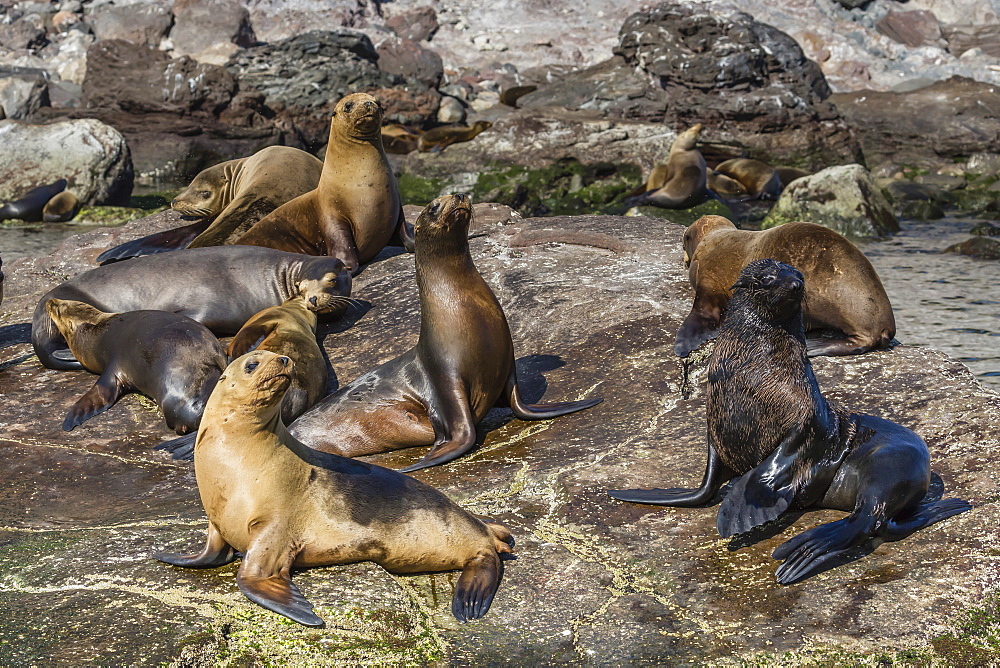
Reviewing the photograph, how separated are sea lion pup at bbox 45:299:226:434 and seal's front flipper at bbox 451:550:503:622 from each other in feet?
8.67

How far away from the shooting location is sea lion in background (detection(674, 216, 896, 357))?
19.5 feet

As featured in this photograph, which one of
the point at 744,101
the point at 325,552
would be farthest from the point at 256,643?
the point at 744,101

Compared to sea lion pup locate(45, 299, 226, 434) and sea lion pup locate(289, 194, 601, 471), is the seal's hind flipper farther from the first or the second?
sea lion pup locate(289, 194, 601, 471)

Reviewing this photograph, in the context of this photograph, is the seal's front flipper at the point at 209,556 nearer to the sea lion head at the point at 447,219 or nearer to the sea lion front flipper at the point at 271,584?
the sea lion front flipper at the point at 271,584

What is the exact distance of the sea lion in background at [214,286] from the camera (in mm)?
7289

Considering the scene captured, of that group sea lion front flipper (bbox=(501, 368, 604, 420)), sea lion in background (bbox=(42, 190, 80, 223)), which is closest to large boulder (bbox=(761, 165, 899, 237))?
sea lion in background (bbox=(42, 190, 80, 223))

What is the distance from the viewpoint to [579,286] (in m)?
7.13

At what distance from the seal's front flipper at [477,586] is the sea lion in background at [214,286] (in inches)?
148

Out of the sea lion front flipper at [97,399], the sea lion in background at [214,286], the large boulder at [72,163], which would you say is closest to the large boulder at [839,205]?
the sea lion in background at [214,286]

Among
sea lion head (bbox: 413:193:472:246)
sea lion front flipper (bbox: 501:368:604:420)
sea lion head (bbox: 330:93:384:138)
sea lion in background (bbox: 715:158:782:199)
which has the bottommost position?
sea lion in background (bbox: 715:158:782:199)

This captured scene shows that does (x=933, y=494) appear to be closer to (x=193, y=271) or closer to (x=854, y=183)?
(x=193, y=271)

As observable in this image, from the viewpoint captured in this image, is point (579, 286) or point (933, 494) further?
point (579, 286)

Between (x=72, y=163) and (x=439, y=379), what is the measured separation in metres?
11.9

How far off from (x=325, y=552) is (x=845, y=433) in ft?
6.60
